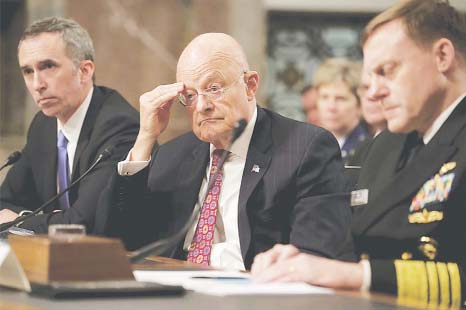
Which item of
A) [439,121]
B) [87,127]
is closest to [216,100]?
[439,121]

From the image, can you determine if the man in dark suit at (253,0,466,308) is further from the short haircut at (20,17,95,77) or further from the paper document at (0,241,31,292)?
the short haircut at (20,17,95,77)

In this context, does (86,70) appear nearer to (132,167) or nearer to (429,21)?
(132,167)

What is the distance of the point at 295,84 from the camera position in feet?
31.7

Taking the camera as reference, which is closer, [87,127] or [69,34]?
[87,127]

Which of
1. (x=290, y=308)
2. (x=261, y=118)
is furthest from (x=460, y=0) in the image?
(x=290, y=308)

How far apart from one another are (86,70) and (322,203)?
2013mm

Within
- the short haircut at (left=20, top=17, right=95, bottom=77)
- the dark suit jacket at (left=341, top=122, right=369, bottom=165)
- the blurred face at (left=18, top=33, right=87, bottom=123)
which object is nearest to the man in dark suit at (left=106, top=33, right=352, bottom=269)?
the blurred face at (left=18, top=33, right=87, bottom=123)

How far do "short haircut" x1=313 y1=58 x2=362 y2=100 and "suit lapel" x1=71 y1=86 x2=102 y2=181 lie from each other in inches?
101

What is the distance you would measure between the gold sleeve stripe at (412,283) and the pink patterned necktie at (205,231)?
3.35ft

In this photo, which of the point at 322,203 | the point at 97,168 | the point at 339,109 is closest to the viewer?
the point at 322,203

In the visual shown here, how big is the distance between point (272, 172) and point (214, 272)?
2.73ft

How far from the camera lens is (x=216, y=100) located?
12.1ft

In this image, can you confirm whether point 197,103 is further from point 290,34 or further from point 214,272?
point 290,34

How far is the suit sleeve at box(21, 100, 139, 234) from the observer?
4281 mm
